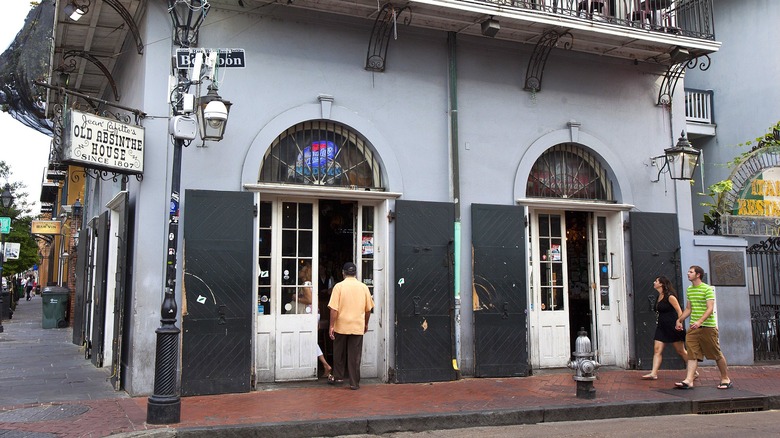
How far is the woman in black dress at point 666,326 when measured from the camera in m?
9.85

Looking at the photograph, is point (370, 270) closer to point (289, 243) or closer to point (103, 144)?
point (289, 243)

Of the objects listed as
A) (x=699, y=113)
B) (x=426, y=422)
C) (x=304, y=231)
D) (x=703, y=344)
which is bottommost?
(x=426, y=422)

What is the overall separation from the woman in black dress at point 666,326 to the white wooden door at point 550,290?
1454 millimetres

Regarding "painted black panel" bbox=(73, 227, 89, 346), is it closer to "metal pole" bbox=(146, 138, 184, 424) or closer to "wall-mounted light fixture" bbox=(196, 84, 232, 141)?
"wall-mounted light fixture" bbox=(196, 84, 232, 141)

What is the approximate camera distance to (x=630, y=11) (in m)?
11.1

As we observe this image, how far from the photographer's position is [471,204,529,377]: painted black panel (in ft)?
32.6

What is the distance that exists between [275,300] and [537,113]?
209 inches

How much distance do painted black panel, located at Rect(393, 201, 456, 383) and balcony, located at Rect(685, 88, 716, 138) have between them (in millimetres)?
9081

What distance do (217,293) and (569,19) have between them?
261 inches

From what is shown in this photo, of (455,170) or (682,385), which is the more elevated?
(455,170)

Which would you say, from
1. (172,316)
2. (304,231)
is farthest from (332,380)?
(172,316)

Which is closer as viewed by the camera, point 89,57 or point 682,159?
point 89,57

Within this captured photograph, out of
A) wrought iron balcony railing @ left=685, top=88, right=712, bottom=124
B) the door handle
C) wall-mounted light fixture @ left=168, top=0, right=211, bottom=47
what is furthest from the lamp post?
wrought iron balcony railing @ left=685, top=88, right=712, bottom=124

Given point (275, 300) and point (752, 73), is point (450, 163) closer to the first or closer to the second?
point (275, 300)
